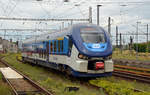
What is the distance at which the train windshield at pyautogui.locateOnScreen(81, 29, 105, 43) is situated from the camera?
46.4 feet

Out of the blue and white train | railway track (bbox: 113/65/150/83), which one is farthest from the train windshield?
railway track (bbox: 113/65/150/83)

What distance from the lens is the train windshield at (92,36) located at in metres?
14.1

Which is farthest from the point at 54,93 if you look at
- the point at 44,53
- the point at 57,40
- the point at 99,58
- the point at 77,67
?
A: the point at 44,53

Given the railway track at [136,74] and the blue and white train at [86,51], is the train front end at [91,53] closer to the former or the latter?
the blue and white train at [86,51]

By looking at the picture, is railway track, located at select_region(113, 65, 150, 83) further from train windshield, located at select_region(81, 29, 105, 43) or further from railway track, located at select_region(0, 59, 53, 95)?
railway track, located at select_region(0, 59, 53, 95)

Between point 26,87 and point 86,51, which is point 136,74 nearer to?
point 86,51

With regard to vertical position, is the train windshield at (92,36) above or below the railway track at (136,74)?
above

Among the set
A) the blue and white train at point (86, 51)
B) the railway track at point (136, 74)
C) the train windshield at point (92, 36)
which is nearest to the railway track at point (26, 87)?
the blue and white train at point (86, 51)

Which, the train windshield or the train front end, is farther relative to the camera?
the train windshield

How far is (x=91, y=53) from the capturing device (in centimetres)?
1352

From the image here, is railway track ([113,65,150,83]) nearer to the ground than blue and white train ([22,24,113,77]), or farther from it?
nearer to the ground

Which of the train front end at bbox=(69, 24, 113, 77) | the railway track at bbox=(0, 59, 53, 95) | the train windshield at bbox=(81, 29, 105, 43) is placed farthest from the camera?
the train windshield at bbox=(81, 29, 105, 43)

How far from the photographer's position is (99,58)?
13703 mm

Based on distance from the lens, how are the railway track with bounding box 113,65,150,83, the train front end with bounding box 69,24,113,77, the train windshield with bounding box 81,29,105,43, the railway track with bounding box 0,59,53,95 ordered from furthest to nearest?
the railway track with bounding box 113,65,150,83 → the train windshield with bounding box 81,29,105,43 → the train front end with bounding box 69,24,113,77 → the railway track with bounding box 0,59,53,95
